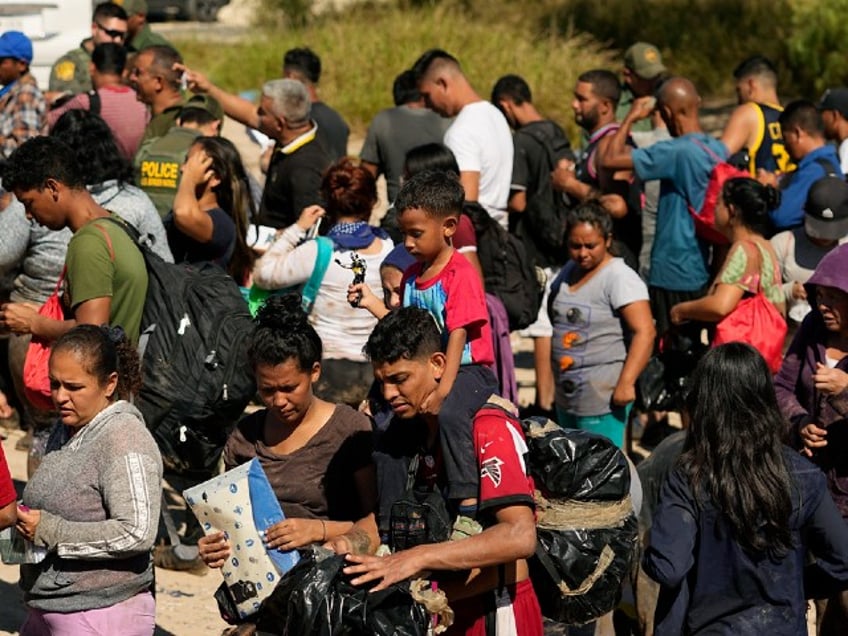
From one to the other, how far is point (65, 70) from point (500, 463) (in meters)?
7.93

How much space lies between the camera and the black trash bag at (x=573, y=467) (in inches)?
182

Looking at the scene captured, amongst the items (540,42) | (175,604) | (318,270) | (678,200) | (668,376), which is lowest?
(540,42)

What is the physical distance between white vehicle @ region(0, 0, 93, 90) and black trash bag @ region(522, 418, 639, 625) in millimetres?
10905

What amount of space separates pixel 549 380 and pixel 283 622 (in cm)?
450

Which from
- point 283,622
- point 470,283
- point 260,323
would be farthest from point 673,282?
point 283,622

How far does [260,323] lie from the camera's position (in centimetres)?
503

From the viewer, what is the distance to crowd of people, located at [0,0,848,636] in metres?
4.46

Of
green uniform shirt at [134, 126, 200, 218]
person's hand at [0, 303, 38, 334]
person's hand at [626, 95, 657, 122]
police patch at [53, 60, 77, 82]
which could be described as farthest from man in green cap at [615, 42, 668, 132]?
person's hand at [0, 303, 38, 334]

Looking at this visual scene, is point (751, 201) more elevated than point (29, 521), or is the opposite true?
point (751, 201)

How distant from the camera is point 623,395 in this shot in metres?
7.36

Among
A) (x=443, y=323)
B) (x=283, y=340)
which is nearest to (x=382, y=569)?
(x=283, y=340)

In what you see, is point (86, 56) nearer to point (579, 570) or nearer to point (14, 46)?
point (14, 46)

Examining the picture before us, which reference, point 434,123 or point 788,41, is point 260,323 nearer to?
point 434,123

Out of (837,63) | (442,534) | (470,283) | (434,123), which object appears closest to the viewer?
(442,534)
